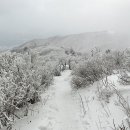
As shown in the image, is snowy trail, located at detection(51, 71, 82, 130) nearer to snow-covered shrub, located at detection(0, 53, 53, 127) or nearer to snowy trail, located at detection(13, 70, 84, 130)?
snowy trail, located at detection(13, 70, 84, 130)


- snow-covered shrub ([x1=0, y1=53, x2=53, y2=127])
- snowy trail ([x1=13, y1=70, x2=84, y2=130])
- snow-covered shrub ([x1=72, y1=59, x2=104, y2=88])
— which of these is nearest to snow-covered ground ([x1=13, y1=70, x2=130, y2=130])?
snowy trail ([x1=13, y1=70, x2=84, y2=130])

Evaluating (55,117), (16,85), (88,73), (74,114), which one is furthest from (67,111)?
(88,73)

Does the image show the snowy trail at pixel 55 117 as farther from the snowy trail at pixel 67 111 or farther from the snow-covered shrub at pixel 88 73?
the snow-covered shrub at pixel 88 73

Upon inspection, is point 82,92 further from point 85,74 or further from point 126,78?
point 126,78

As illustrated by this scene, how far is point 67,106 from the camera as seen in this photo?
38.2 ft

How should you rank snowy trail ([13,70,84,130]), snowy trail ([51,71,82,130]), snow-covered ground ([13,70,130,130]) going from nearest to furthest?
1. snow-covered ground ([13,70,130,130])
2. snowy trail ([13,70,84,130])
3. snowy trail ([51,71,82,130])

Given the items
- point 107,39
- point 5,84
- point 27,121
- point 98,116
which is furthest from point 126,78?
point 107,39

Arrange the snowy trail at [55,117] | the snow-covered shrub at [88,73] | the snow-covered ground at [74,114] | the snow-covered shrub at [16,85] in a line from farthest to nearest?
the snow-covered shrub at [88,73]
the snowy trail at [55,117]
the snow-covered ground at [74,114]
the snow-covered shrub at [16,85]

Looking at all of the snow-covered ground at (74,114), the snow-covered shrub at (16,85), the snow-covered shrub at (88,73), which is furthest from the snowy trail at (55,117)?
the snow-covered shrub at (88,73)

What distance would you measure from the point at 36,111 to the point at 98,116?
2924mm

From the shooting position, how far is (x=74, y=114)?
10367mm

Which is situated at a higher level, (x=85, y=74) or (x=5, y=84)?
(x=5, y=84)

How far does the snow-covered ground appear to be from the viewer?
8.73 m

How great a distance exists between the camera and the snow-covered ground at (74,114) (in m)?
8.73
